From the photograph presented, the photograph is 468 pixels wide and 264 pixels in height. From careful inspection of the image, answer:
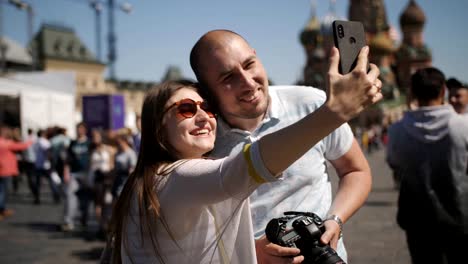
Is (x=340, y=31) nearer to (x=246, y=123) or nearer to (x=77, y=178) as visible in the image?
(x=246, y=123)

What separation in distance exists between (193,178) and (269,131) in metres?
0.70

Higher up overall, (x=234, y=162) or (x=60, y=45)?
(x=60, y=45)

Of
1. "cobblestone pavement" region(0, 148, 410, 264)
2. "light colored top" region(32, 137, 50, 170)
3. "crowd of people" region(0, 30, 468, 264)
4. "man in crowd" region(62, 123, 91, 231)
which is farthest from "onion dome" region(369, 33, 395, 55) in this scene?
"crowd of people" region(0, 30, 468, 264)

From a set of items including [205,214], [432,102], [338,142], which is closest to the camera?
[205,214]

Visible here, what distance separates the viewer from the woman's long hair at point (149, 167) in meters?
1.60

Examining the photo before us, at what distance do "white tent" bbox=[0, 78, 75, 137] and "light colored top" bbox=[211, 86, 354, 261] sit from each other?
1666 cm

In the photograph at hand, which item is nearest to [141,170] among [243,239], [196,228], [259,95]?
[196,228]

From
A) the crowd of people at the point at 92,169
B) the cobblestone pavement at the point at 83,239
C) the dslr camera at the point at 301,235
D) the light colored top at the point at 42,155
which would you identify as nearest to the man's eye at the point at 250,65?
the dslr camera at the point at 301,235

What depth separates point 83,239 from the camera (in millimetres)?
7789

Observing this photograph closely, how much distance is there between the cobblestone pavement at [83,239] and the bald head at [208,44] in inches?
162

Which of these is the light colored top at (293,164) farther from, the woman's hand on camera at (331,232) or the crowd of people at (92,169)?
the crowd of people at (92,169)

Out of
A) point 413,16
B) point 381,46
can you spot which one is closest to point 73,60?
point 381,46

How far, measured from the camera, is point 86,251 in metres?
6.91

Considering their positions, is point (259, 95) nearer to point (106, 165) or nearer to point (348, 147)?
point (348, 147)
